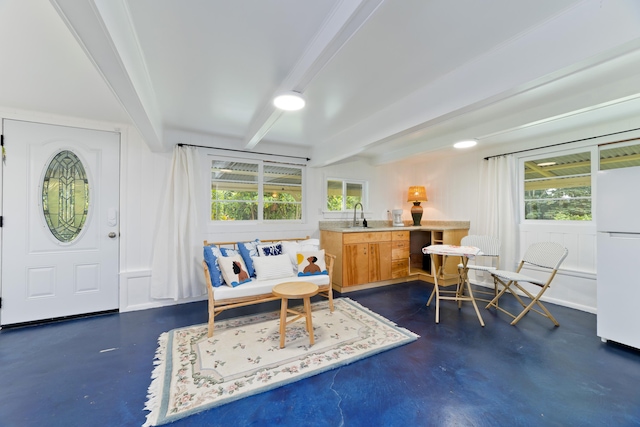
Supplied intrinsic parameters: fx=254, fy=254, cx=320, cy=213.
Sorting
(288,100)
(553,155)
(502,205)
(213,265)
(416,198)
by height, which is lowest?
(213,265)

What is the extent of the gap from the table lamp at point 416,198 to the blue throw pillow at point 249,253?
3.12 meters

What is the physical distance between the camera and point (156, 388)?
177 centimetres

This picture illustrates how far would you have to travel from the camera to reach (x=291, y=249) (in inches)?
141

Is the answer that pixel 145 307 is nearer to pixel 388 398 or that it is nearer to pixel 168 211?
pixel 168 211

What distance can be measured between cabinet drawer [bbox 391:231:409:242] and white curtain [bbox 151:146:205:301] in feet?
10.1

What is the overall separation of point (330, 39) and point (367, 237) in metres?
3.14

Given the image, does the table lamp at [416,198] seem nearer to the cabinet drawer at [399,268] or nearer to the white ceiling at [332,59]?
the cabinet drawer at [399,268]

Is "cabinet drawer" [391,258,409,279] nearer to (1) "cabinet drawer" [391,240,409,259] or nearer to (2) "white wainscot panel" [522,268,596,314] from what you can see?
(1) "cabinet drawer" [391,240,409,259]

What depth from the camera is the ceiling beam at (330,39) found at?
3.94 feet

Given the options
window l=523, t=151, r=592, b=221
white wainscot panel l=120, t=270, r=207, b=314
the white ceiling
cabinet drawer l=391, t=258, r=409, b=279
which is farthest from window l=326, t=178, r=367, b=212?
white wainscot panel l=120, t=270, r=207, b=314

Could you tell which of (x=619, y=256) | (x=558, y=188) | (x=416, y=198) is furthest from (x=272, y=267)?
(x=558, y=188)

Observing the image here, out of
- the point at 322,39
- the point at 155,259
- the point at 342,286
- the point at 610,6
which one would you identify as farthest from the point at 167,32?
the point at 342,286

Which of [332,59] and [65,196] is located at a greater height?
[332,59]

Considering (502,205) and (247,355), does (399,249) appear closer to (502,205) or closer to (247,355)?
(502,205)
